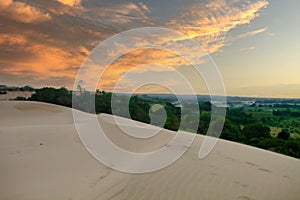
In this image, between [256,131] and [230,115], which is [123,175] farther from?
[230,115]

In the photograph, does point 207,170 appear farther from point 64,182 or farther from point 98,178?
point 64,182

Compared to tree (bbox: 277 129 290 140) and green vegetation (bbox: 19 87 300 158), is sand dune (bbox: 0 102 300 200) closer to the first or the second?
green vegetation (bbox: 19 87 300 158)

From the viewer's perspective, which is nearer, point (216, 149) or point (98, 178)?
point (98, 178)

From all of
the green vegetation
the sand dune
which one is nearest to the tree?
the green vegetation

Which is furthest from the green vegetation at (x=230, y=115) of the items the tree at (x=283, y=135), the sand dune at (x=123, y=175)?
the sand dune at (x=123, y=175)

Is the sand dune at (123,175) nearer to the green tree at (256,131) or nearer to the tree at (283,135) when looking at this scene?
the tree at (283,135)

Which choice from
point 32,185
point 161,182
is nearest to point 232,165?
point 161,182

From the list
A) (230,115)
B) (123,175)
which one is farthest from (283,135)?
(123,175)
